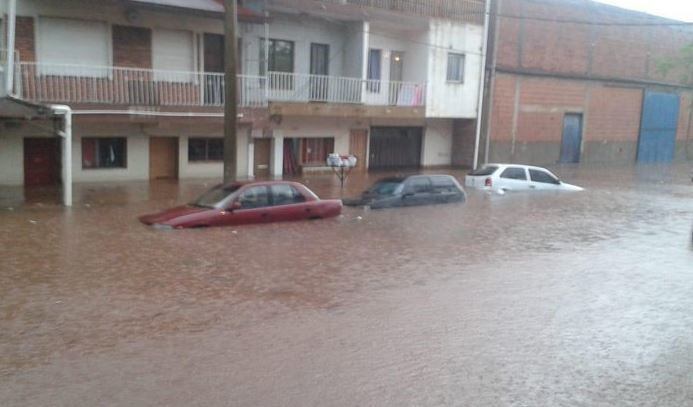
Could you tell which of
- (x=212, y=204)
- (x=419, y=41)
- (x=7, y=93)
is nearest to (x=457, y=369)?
(x=212, y=204)

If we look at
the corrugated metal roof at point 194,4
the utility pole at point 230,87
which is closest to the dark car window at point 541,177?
the utility pole at point 230,87

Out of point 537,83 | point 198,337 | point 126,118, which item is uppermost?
point 537,83

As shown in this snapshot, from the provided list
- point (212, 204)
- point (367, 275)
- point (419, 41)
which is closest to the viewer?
point (367, 275)

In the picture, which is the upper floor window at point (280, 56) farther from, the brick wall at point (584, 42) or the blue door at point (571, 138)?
the blue door at point (571, 138)

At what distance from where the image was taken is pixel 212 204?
1503 cm

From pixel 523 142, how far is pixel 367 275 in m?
24.2

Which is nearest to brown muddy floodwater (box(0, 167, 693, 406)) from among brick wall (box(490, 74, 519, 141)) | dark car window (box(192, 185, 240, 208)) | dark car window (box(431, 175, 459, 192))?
dark car window (box(192, 185, 240, 208))

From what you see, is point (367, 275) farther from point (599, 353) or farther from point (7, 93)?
point (7, 93)

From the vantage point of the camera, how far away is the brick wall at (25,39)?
1981cm

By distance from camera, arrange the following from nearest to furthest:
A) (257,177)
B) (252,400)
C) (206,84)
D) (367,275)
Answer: (252,400) → (367,275) → (206,84) → (257,177)

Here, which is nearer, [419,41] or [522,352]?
[522,352]

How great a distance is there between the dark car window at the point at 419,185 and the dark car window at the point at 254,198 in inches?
198

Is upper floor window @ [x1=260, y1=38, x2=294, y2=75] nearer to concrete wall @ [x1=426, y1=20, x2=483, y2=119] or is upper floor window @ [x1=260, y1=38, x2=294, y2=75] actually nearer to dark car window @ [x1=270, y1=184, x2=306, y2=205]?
concrete wall @ [x1=426, y1=20, x2=483, y2=119]

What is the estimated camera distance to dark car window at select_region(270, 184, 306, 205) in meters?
15.7
